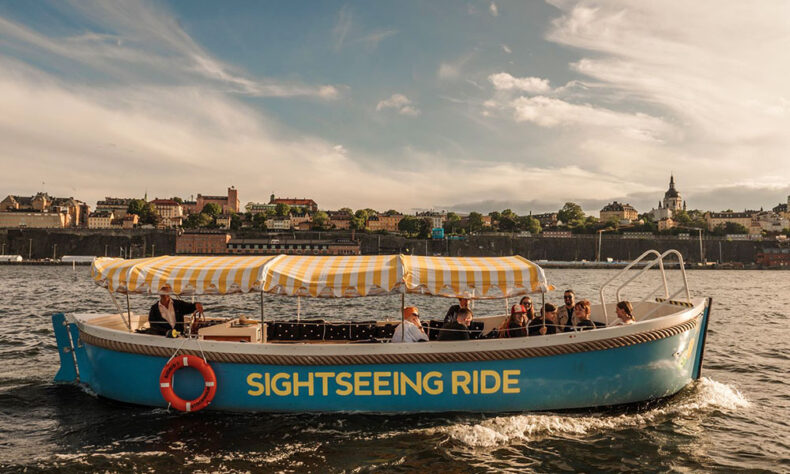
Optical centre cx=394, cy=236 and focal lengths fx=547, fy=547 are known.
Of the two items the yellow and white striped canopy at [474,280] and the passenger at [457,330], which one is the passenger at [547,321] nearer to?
the yellow and white striped canopy at [474,280]

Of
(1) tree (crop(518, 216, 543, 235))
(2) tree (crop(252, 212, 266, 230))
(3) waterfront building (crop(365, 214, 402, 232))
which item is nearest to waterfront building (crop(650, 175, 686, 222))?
(1) tree (crop(518, 216, 543, 235))

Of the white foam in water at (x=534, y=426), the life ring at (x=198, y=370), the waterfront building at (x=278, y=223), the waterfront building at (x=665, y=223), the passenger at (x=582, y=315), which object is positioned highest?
the waterfront building at (x=665, y=223)

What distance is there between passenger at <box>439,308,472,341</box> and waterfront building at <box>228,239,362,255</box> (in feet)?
338

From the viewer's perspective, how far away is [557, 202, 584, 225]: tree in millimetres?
179975

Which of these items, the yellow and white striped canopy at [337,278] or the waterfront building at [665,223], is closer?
the yellow and white striped canopy at [337,278]

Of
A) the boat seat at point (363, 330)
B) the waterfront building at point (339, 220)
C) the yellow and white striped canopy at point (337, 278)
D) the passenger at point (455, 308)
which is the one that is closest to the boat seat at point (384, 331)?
the boat seat at point (363, 330)

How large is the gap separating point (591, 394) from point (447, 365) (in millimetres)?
2267

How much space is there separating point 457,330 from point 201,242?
110449mm

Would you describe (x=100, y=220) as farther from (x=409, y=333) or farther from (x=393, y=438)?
(x=393, y=438)

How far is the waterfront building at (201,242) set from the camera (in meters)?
110

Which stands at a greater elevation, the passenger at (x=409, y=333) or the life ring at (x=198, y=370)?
the passenger at (x=409, y=333)

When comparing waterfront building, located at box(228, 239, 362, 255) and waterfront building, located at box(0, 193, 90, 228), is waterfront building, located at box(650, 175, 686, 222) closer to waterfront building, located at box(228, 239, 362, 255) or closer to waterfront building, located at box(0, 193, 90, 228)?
waterfront building, located at box(228, 239, 362, 255)

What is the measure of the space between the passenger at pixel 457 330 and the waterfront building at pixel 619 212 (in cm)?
19017

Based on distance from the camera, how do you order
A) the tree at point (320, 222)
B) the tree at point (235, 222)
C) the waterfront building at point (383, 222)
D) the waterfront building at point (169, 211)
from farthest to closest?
the waterfront building at point (383, 222), the waterfront building at point (169, 211), the tree at point (320, 222), the tree at point (235, 222)
